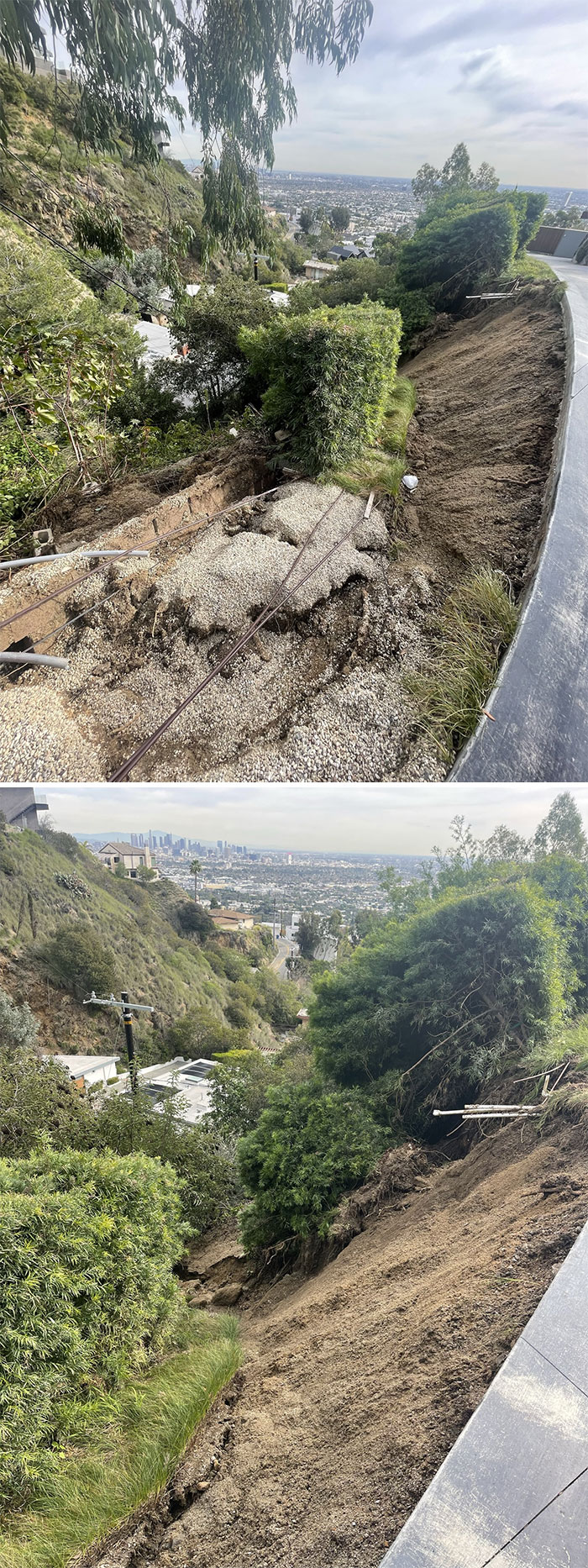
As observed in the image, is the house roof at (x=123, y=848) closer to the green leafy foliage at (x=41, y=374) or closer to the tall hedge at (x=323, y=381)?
the green leafy foliage at (x=41, y=374)

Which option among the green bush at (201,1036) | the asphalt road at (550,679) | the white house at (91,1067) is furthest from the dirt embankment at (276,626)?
the green bush at (201,1036)

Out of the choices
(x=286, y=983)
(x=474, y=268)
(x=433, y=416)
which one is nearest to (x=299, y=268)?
(x=433, y=416)

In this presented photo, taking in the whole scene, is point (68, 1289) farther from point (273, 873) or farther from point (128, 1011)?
point (128, 1011)

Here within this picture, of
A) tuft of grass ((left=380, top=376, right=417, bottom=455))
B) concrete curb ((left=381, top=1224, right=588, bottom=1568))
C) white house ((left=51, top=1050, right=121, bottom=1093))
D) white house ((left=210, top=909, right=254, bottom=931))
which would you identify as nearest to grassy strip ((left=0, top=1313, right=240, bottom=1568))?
concrete curb ((left=381, top=1224, right=588, bottom=1568))

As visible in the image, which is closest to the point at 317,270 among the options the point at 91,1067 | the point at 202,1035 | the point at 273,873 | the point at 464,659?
the point at 464,659

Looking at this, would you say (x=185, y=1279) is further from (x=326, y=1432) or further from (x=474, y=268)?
(x=474, y=268)

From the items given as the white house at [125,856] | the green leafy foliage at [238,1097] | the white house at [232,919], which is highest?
the white house at [125,856]

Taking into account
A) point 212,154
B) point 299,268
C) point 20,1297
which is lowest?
point 20,1297
